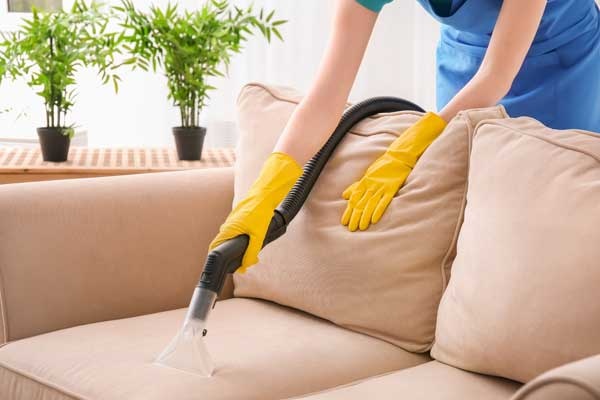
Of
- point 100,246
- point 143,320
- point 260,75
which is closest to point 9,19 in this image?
point 260,75

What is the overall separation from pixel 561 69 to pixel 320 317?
0.78 meters

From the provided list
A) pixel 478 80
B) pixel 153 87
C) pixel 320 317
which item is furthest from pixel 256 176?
pixel 153 87

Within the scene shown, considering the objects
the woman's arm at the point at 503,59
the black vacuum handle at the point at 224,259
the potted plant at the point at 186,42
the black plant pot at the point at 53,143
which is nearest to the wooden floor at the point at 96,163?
the black plant pot at the point at 53,143

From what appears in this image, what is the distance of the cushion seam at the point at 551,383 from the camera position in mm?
802

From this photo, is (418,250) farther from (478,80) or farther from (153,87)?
(153,87)

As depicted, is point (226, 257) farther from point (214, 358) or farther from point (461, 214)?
point (461, 214)

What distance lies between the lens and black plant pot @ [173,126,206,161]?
2.50 m

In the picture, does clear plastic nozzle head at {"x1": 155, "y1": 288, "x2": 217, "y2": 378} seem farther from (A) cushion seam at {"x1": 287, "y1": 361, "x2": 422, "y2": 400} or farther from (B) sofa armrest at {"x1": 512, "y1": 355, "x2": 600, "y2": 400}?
(B) sofa armrest at {"x1": 512, "y1": 355, "x2": 600, "y2": 400}

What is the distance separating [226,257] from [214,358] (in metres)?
0.17

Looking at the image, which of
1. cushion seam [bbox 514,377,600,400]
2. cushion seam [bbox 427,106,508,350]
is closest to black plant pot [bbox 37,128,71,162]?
cushion seam [bbox 427,106,508,350]

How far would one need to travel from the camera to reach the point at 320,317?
1.70 meters

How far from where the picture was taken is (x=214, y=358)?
4.83 feet

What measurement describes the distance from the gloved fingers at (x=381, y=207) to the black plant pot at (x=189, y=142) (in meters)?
0.98

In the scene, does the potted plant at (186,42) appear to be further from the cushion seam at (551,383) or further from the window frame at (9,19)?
the cushion seam at (551,383)
